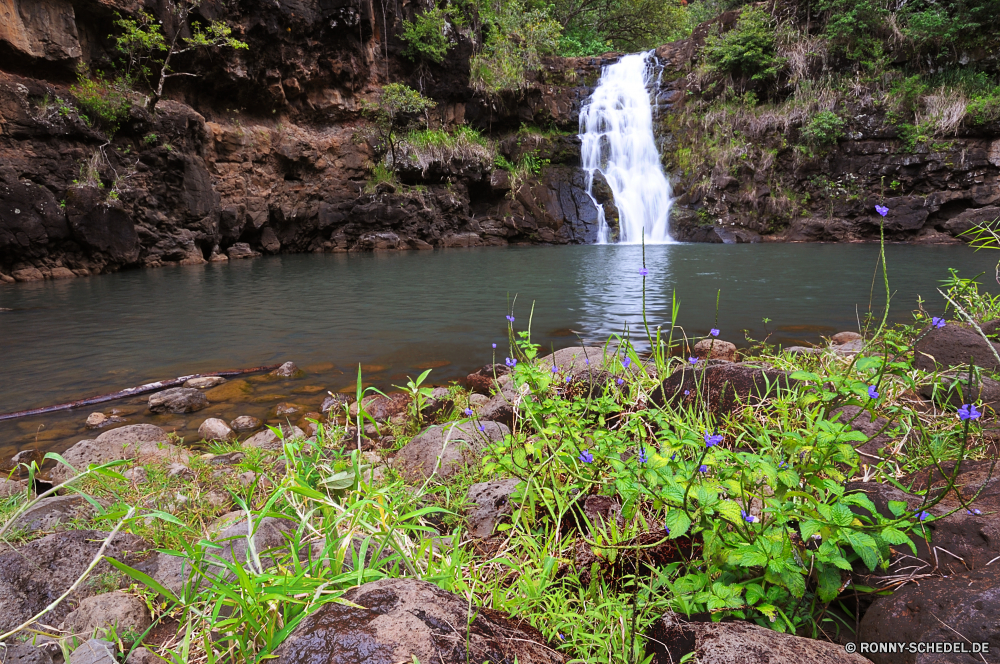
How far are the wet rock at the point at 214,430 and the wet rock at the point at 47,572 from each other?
6.05ft

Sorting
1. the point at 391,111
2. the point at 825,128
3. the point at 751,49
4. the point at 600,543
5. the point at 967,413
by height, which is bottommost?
the point at 600,543

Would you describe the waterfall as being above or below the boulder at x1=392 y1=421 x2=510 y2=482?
above

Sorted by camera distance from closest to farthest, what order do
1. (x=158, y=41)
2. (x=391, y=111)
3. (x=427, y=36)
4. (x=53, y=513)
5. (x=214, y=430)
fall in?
1. (x=53, y=513)
2. (x=214, y=430)
3. (x=158, y=41)
4. (x=391, y=111)
5. (x=427, y=36)

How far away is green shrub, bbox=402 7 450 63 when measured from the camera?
18375mm

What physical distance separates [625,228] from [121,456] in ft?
57.0

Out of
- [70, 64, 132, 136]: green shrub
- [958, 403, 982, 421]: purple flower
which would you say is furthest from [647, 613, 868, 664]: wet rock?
[70, 64, 132, 136]: green shrub

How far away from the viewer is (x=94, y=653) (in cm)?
103

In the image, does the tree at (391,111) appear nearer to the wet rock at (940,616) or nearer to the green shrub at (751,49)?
the green shrub at (751,49)

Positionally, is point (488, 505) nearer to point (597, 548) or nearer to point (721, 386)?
point (597, 548)

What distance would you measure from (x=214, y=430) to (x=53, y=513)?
1.49m

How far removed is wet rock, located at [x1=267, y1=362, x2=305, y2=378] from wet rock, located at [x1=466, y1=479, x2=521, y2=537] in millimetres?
3467

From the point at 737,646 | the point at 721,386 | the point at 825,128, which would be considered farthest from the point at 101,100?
the point at 825,128

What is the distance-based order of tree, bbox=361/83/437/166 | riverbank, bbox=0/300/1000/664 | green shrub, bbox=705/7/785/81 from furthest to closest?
green shrub, bbox=705/7/785/81 → tree, bbox=361/83/437/166 → riverbank, bbox=0/300/1000/664

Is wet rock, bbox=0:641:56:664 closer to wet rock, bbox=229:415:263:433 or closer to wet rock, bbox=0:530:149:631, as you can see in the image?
wet rock, bbox=0:530:149:631
